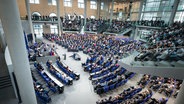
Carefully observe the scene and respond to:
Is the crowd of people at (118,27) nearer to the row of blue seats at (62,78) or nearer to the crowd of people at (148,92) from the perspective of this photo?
the crowd of people at (148,92)

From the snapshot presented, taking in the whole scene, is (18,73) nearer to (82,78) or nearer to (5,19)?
(5,19)

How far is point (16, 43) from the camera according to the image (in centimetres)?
526

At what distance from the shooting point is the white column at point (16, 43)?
4.74 meters

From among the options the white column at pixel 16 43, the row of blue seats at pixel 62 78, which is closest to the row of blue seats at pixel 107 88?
the row of blue seats at pixel 62 78

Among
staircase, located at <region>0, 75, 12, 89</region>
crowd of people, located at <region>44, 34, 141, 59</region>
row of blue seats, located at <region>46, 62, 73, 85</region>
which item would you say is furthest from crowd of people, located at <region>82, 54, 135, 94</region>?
staircase, located at <region>0, 75, 12, 89</region>

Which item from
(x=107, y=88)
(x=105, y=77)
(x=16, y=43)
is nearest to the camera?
(x=16, y=43)

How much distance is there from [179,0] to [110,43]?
1233cm

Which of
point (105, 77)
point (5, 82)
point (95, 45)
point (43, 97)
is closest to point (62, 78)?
point (43, 97)

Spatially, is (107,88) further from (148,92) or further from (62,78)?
(62,78)

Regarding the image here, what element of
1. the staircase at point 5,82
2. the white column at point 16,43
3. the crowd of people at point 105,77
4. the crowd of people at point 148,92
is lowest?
the crowd of people at point 148,92

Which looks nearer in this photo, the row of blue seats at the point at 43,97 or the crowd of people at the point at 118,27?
the row of blue seats at the point at 43,97

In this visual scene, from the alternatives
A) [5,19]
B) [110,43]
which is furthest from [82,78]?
[110,43]

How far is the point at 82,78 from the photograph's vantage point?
440 inches

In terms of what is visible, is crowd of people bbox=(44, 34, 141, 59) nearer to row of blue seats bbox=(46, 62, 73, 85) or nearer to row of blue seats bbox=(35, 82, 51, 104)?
row of blue seats bbox=(46, 62, 73, 85)
